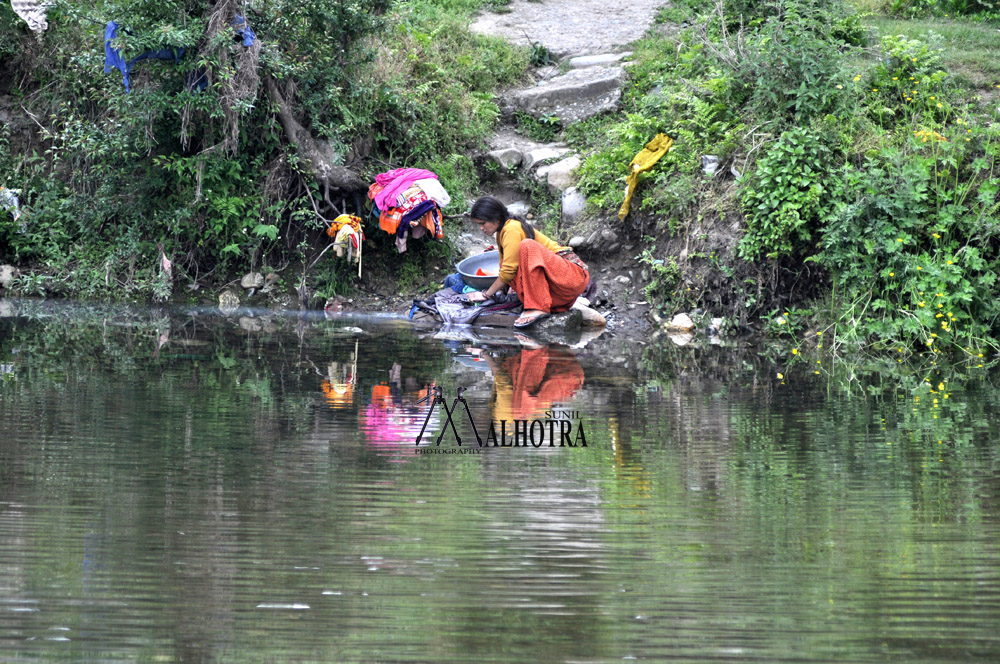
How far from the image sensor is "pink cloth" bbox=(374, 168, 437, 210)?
10336 millimetres

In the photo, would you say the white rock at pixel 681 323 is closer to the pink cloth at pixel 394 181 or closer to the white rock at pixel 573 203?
the white rock at pixel 573 203

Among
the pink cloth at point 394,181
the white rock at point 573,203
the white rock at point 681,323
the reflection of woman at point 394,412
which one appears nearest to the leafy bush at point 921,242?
the white rock at point 681,323

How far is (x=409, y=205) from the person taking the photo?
10234mm

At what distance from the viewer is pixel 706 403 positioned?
6.32 m

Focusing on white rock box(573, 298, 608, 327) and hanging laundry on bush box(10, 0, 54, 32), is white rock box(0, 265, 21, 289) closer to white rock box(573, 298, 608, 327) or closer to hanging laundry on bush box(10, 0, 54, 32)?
hanging laundry on bush box(10, 0, 54, 32)

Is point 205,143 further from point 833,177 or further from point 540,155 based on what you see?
point 833,177

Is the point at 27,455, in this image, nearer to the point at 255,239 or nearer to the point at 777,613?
the point at 777,613

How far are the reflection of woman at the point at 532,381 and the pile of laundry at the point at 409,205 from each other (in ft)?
8.33

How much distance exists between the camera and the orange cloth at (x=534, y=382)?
5.93 m

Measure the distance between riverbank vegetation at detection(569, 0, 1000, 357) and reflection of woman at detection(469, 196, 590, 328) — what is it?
3.58 ft

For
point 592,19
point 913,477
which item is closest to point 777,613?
point 913,477

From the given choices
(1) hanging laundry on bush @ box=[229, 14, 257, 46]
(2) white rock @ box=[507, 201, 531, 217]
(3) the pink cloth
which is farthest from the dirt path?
(1) hanging laundry on bush @ box=[229, 14, 257, 46]

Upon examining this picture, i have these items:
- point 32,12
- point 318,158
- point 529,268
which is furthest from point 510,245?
point 32,12

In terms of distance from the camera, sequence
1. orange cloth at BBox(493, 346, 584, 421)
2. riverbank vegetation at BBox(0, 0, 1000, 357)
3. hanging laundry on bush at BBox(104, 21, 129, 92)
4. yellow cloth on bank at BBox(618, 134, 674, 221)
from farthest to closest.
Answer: yellow cloth on bank at BBox(618, 134, 674, 221), hanging laundry on bush at BBox(104, 21, 129, 92), riverbank vegetation at BBox(0, 0, 1000, 357), orange cloth at BBox(493, 346, 584, 421)
